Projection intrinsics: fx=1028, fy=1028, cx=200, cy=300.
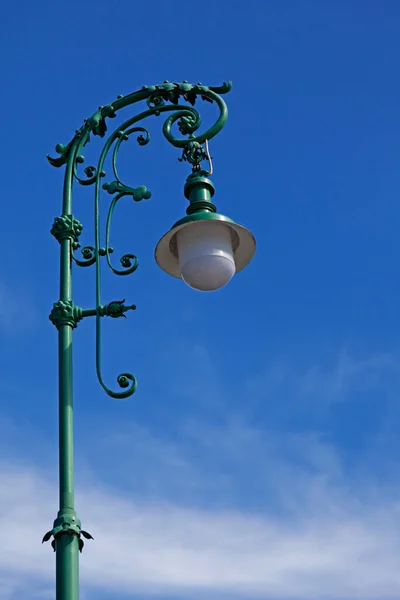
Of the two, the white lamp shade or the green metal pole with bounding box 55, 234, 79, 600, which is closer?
the green metal pole with bounding box 55, 234, 79, 600

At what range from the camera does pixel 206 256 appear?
235 inches

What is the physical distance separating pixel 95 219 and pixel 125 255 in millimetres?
352

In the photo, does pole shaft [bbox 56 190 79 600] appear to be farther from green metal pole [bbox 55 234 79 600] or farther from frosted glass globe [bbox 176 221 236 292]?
frosted glass globe [bbox 176 221 236 292]

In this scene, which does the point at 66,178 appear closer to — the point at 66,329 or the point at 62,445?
the point at 66,329

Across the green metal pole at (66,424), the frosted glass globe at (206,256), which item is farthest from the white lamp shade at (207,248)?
the green metal pole at (66,424)

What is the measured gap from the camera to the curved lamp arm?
231 inches

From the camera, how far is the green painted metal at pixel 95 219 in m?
5.16

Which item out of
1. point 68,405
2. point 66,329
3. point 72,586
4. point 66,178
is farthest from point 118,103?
point 72,586

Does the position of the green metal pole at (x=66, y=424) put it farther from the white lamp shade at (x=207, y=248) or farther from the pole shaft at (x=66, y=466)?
the white lamp shade at (x=207, y=248)

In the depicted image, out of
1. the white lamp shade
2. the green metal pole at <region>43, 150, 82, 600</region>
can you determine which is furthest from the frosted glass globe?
the green metal pole at <region>43, 150, 82, 600</region>

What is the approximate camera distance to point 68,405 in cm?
553

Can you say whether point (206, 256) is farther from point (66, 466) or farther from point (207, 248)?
point (66, 466)

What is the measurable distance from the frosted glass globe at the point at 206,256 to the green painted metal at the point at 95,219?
0.09 m

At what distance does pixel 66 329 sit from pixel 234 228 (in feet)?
3.83
